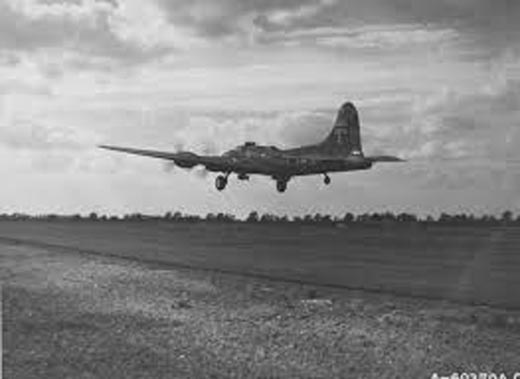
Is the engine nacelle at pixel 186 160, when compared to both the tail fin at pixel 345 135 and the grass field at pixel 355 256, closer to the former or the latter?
the grass field at pixel 355 256

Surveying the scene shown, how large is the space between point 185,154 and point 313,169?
899 centimetres

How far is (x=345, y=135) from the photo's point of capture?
2881 inches

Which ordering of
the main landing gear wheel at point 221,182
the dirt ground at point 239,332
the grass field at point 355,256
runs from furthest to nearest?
the main landing gear wheel at point 221,182
the grass field at point 355,256
the dirt ground at point 239,332

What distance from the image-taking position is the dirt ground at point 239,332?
13266mm

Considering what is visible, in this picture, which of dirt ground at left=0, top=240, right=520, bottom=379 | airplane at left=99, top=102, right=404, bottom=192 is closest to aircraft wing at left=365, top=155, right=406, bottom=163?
airplane at left=99, top=102, right=404, bottom=192

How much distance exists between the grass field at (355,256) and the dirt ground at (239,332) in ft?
7.48

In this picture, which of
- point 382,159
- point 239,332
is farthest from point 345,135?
point 239,332

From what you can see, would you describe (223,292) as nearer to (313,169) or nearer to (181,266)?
(181,266)

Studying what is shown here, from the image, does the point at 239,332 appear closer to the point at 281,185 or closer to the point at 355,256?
the point at 355,256

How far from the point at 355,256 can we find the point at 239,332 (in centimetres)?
1651

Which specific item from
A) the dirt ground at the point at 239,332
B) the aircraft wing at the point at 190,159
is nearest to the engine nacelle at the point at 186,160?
the aircraft wing at the point at 190,159

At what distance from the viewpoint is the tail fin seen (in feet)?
234

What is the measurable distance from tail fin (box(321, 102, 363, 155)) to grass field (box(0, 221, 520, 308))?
21837 millimetres

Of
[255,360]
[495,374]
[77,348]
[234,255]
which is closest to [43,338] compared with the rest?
[77,348]
